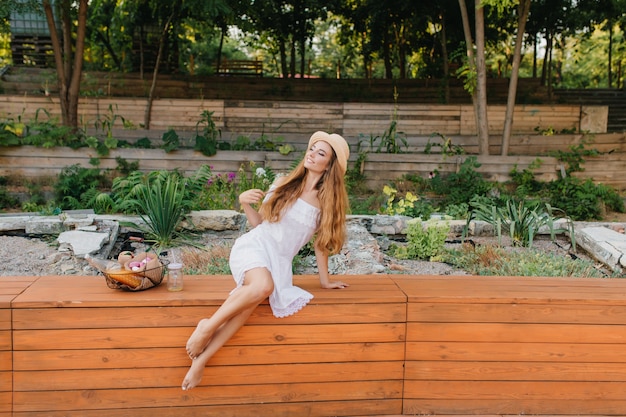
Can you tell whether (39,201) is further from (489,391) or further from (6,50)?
(6,50)

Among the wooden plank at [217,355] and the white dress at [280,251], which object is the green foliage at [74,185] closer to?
the wooden plank at [217,355]

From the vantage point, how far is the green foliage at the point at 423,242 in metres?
4.62

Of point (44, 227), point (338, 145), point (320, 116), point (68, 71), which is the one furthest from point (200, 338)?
point (320, 116)

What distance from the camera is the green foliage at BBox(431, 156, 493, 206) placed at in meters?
6.78

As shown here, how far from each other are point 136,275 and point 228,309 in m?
0.46

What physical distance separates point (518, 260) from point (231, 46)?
24.8 metres

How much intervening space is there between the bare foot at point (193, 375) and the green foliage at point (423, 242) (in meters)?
2.65

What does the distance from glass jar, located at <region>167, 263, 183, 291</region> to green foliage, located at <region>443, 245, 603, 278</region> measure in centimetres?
254

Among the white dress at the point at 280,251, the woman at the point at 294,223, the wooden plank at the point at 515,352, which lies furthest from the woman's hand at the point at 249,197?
the wooden plank at the point at 515,352

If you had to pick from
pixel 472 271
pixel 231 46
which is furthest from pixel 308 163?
pixel 231 46

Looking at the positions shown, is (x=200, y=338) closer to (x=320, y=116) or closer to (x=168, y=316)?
(x=168, y=316)

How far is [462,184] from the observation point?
7047 mm

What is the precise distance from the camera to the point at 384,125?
35.0ft

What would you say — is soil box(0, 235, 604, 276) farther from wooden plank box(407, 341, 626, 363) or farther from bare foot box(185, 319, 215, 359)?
bare foot box(185, 319, 215, 359)
